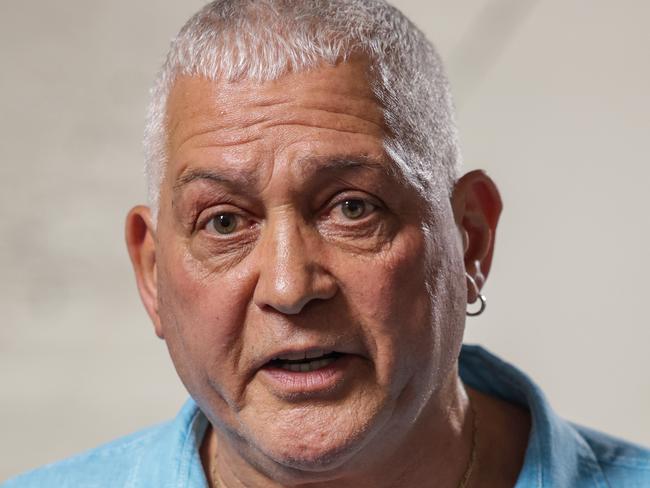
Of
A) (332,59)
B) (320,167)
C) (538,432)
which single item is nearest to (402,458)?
(538,432)

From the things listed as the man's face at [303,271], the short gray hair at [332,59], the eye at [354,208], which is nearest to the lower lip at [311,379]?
the man's face at [303,271]

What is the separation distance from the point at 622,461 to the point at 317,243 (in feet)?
2.85

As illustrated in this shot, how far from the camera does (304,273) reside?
85.8 inches

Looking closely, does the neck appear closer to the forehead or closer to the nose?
the nose

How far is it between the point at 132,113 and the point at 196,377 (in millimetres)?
1694

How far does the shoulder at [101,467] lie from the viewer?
281 cm

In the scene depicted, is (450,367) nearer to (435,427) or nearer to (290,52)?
(435,427)

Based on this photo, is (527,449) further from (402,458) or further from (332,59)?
(332,59)

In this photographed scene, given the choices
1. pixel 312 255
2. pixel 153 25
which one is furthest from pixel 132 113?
pixel 312 255

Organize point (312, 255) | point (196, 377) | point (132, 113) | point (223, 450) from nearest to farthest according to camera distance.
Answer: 1. point (312, 255)
2. point (196, 377)
3. point (223, 450)
4. point (132, 113)

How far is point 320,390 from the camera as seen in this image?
87.5 inches

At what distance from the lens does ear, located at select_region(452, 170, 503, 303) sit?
256 centimetres

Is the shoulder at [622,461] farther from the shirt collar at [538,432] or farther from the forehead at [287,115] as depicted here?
the forehead at [287,115]

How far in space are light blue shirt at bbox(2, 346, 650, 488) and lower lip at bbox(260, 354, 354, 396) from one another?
0.49 meters
